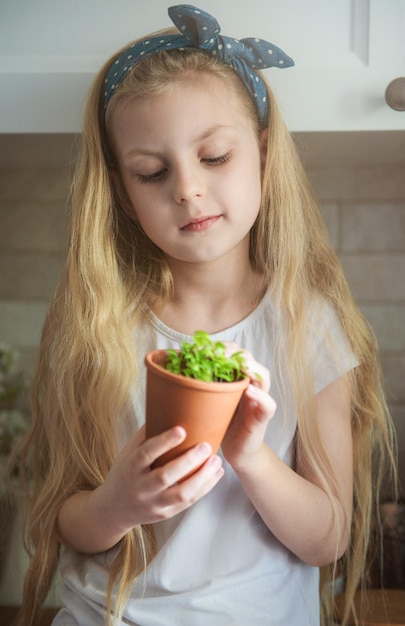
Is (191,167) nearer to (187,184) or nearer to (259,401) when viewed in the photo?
(187,184)

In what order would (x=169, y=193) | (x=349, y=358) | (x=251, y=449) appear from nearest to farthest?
(x=251, y=449), (x=169, y=193), (x=349, y=358)

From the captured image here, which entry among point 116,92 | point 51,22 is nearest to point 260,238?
point 116,92

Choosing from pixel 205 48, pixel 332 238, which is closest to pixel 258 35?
pixel 205 48

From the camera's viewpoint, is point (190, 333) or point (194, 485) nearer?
point (194, 485)

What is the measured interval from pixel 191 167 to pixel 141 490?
15.9 inches

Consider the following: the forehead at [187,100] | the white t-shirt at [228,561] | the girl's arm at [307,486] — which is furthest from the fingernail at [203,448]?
the forehead at [187,100]

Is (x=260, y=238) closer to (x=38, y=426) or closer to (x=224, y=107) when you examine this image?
(x=224, y=107)

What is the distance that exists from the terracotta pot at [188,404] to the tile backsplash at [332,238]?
0.72 metres

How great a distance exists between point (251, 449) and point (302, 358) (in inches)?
9.3

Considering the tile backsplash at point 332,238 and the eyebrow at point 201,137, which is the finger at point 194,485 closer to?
the eyebrow at point 201,137

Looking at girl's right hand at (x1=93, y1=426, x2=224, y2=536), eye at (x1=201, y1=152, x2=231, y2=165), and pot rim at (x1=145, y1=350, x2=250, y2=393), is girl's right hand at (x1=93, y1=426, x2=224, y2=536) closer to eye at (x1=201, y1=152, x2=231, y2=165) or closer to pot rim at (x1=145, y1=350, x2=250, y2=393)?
pot rim at (x1=145, y1=350, x2=250, y2=393)

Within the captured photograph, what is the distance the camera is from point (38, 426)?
1153 mm

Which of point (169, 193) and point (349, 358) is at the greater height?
point (169, 193)

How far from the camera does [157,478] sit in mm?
741
